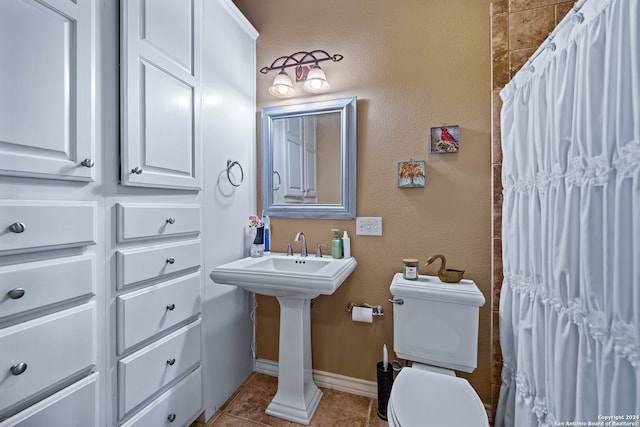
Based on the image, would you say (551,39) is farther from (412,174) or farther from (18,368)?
(18,368)

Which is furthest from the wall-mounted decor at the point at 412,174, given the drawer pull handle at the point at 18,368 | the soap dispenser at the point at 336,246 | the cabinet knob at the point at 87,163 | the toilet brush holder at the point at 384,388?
the drawer pull handle at the point at 18,368

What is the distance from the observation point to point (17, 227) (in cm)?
79

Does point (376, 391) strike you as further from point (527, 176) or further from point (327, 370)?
point (527, 176)

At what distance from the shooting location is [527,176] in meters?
1.17

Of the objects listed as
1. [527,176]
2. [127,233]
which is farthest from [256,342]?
[527,176]

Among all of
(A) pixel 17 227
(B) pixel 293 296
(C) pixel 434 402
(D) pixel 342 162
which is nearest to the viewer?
(A) pixel 17 227

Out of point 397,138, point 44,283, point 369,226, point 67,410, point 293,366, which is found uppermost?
point 397,138

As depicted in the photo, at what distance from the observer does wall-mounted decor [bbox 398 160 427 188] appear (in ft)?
5.48

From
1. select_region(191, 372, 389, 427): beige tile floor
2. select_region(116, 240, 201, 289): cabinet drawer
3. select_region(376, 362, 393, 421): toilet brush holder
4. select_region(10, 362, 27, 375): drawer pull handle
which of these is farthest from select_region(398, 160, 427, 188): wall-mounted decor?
select_region(10, 362, 27, 375): drawer pull handle

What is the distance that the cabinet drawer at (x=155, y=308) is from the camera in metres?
1.11

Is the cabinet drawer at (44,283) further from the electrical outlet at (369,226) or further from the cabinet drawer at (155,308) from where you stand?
the electrical outlet at (369,226)

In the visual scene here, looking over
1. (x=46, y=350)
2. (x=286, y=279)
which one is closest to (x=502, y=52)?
(x=286, y=279)

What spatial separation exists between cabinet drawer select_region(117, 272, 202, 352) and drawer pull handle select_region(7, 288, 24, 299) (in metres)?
0.32

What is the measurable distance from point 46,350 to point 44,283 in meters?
0.21
